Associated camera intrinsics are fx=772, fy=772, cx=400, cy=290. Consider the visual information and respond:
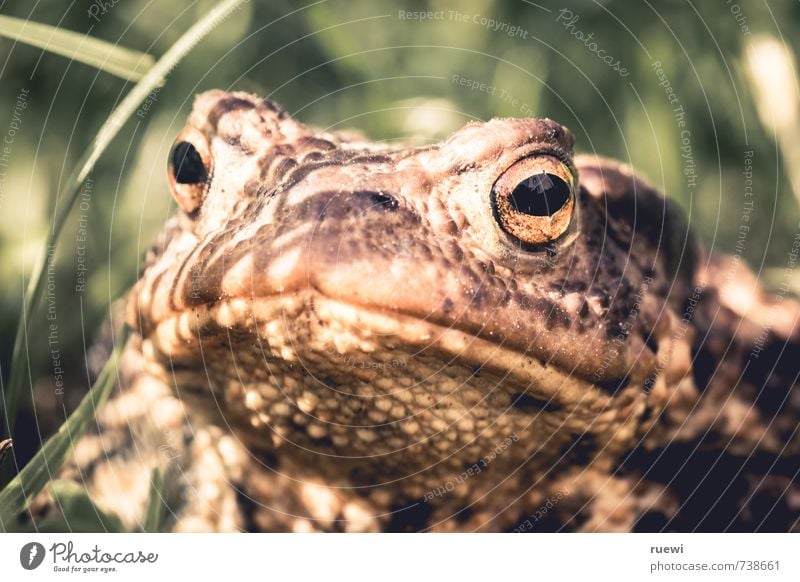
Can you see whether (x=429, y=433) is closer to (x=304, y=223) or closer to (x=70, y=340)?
(x=304, y=223)

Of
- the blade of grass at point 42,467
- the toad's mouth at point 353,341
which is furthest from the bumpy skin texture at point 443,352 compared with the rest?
the blade of grass at point 42,467

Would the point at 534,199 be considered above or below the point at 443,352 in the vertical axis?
above

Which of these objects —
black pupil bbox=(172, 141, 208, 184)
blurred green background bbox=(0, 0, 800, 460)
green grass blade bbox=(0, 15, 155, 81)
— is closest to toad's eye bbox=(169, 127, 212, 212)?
black pupil bbox=(172, 141, 208, 184)

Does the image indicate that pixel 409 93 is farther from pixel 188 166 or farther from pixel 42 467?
pixel 42 467

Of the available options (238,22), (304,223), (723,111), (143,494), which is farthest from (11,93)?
(723,111)

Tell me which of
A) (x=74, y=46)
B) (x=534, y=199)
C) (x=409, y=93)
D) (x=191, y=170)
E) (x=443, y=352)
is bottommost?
(x=443, y=352)

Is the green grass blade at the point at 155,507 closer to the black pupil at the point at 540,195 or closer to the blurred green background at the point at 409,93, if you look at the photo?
the blurred green background at the point at 409,93

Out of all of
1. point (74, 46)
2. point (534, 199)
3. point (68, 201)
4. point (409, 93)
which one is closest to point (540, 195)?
point (534, 199)
